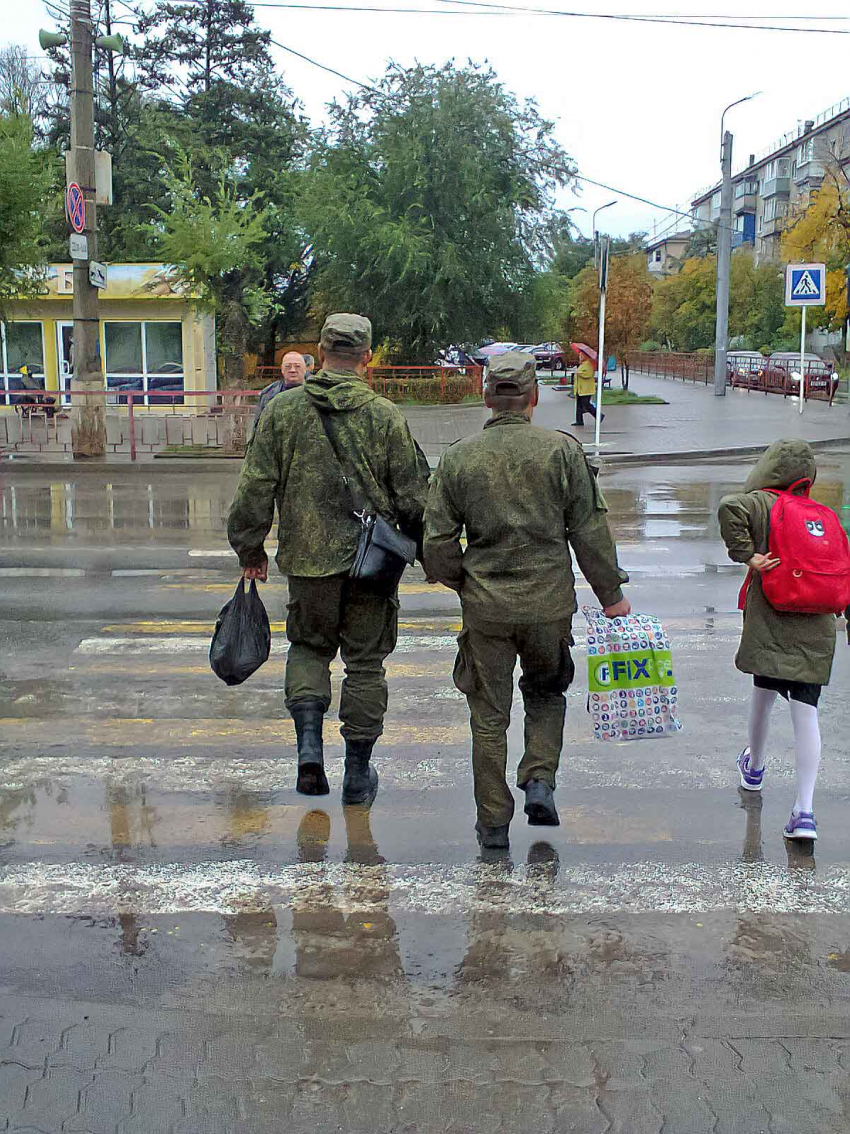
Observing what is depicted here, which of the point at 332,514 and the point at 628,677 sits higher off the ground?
the point at 332,514

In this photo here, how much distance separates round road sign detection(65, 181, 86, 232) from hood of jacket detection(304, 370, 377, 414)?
51.5 ft

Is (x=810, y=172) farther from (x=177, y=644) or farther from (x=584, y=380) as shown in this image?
(x=177, y=644)

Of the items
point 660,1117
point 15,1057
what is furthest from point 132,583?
point 660,1117

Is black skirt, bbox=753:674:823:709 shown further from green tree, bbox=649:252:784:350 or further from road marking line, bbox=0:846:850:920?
green tree, bbox=649:252:784:350

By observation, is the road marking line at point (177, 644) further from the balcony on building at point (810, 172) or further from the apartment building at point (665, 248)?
the apartment building at point (665, 248)

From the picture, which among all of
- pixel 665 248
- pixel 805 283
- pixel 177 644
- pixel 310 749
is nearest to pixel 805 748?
pixel 310 749

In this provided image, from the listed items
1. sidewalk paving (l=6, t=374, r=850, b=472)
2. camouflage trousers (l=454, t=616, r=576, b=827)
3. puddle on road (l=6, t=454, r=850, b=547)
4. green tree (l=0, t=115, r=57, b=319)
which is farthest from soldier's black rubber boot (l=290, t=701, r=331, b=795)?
green tree (l=0, t=115, r=57, b=319)

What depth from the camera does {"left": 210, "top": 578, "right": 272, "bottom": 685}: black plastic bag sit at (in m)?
5.03

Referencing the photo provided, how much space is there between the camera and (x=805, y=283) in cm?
2245

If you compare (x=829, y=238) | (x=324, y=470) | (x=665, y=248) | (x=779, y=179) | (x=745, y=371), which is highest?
(x=779, y=179)

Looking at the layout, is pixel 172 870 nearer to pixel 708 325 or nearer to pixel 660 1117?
pixel 660 1117

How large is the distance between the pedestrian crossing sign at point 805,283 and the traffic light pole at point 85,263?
12.5m

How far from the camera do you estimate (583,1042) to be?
321 centimetres

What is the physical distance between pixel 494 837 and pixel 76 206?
17002mm
